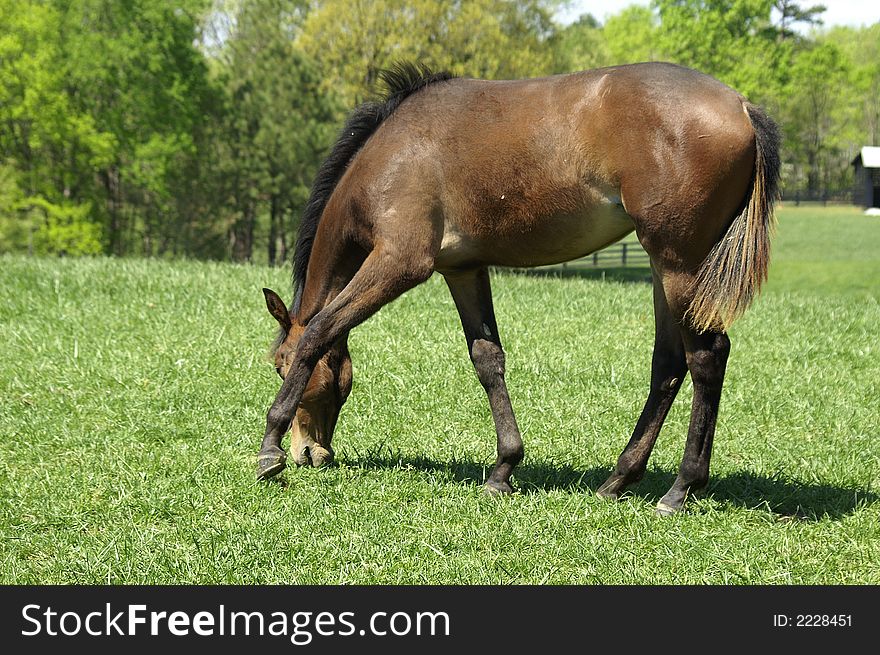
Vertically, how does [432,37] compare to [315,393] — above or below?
above

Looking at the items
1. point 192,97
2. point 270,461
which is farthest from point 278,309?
point 192,97

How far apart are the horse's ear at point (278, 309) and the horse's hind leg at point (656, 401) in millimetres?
2164

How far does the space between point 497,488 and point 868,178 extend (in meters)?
50.0

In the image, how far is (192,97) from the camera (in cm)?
3462

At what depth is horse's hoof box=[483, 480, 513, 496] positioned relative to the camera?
5.61 m

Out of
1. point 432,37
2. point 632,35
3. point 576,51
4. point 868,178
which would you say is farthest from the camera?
point 632,35

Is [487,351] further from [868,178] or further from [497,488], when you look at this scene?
[868,178]

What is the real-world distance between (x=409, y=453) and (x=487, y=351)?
1.20 m

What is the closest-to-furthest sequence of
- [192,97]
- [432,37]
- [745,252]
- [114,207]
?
[745,252] → [432,37] → [192,97] → [114,207]

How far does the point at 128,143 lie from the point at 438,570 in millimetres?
32994

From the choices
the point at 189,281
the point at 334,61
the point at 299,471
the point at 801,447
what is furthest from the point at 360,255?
the point at 334,61

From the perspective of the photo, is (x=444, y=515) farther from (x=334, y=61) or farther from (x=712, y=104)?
(x=334, y=61)

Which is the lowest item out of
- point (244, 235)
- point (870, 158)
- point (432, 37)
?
point (244, 235)

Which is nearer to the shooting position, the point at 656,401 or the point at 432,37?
the point at 656,401
